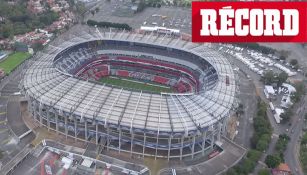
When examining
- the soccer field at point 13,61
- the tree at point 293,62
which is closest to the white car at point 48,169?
the soccer field at point 13,61

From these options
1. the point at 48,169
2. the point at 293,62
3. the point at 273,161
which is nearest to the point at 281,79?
the point at 293,62

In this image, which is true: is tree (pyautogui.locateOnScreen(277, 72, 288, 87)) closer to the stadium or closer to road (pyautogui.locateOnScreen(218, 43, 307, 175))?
road (pyautogui.locateOnScreen(218, 43, 307, 175))

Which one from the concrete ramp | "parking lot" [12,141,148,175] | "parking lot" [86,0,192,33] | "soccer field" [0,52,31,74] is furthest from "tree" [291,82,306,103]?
"soccer field" [0,52,31,74]

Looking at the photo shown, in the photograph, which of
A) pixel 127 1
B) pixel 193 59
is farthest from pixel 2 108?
pixel 127 1

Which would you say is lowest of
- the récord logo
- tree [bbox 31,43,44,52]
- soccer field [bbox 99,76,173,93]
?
soccer field [bbox 99,76,173,93]

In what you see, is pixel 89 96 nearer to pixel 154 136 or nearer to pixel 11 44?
pixel 154 136

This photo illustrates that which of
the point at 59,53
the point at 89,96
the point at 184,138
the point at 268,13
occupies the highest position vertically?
the point at 268,13

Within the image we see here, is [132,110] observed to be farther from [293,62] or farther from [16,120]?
[293,62]
